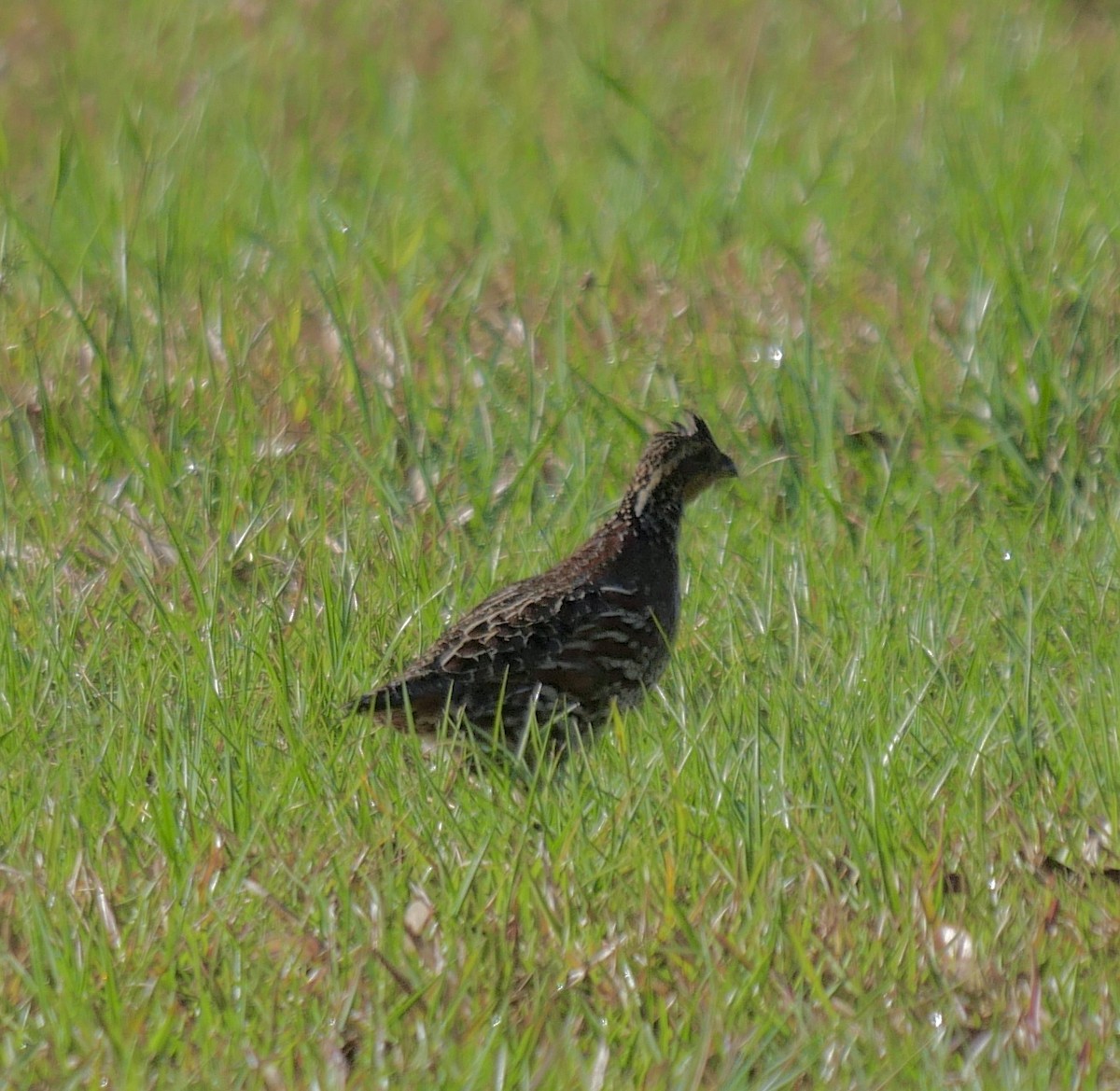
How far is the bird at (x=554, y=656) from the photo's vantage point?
16.3 ft

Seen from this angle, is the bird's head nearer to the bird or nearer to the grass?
the bird

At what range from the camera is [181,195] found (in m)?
8.31

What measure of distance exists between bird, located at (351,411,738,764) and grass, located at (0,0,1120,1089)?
0.12 meters

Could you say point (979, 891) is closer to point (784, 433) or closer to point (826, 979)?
point (826, 979)

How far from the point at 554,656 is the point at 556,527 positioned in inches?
52.0

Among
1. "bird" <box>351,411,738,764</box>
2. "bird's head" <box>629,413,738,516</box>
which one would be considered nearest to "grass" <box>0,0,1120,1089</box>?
"bird" <box>351,411,738,764</box>

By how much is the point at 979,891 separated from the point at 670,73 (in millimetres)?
6578

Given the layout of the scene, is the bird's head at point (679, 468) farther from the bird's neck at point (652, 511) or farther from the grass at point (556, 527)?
the grass at point (556, 527)

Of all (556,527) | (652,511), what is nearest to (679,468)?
(652,511)

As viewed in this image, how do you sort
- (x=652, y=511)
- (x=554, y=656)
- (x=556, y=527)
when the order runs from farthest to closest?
(x=556, y=527) → (x=652, y=511) → (x=554, y=656)

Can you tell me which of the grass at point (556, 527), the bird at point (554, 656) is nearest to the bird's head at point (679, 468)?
the bird at point (554, 656)

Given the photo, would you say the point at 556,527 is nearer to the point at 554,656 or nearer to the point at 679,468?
the point at 679,468

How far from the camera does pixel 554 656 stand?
5160 millimetres

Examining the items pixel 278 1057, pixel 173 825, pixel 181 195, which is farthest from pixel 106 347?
pixel 278 1057
